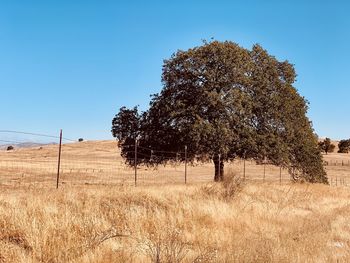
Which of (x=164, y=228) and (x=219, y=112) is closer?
(x=164, y=228)

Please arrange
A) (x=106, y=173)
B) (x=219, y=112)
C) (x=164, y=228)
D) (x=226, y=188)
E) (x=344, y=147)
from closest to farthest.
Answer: (x=164, y=228) < (x=226, y=188) < (x=219, y=112) < (x=106, y=173) < (x=344, y=147)

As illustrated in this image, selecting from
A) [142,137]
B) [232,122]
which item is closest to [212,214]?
[232,122]

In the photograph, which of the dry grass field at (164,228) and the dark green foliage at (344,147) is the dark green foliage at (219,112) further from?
the dark green foliage at (344,147)

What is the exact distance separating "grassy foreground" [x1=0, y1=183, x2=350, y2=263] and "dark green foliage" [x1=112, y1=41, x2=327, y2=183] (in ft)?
31.1

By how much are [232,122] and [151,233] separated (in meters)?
17.7

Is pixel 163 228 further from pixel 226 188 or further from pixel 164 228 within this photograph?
pixel 226 188

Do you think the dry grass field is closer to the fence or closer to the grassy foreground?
the grassy foreground

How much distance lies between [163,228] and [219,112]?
17341 millimetres

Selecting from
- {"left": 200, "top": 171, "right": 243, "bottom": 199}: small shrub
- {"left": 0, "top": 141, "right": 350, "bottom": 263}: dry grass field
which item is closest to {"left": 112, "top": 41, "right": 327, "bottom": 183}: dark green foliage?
{"left": 200, "top": 171, "right": 243, "bottom": 199}: small shrub

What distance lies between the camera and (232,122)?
27500 millimetres

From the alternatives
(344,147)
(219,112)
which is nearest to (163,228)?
(219,112)

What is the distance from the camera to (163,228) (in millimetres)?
10641

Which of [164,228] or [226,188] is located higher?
[226,188]

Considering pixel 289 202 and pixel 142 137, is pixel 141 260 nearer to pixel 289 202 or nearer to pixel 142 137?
pixel 289 202
